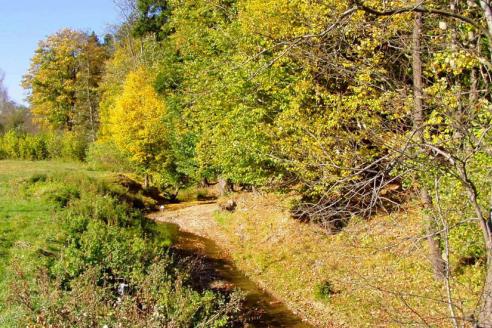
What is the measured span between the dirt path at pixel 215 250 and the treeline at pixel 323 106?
2395 millimetres

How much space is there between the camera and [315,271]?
47.1 ft

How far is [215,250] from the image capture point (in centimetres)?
1856

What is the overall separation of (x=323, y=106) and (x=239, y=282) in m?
6.37

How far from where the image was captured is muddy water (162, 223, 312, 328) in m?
12.0

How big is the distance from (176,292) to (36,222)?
571 cm

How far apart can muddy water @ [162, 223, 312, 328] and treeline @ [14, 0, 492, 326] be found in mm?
2978

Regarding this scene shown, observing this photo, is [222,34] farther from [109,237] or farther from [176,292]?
[176,292]

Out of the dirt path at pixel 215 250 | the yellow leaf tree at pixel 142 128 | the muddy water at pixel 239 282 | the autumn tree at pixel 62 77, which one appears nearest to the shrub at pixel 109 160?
the yellow leaf tree at pixel 142 128

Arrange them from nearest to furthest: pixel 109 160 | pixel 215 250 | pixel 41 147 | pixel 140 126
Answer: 1. pixel 215 250
2. pixel 140 126
3. pixel 109 160
4. pixel 41 147

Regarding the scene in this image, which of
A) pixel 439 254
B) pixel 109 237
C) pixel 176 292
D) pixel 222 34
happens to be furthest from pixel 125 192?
pixel 439 254

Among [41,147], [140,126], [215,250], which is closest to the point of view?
[215,250]

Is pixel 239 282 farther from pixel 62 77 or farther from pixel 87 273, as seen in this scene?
pixel 62 77

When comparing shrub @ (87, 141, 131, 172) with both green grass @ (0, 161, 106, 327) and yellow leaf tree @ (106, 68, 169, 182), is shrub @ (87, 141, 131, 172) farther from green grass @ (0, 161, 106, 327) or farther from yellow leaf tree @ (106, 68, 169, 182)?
green grass @ (0, 161, 106, 327)

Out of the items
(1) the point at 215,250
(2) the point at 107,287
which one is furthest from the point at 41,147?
(2) the point at 107,287
